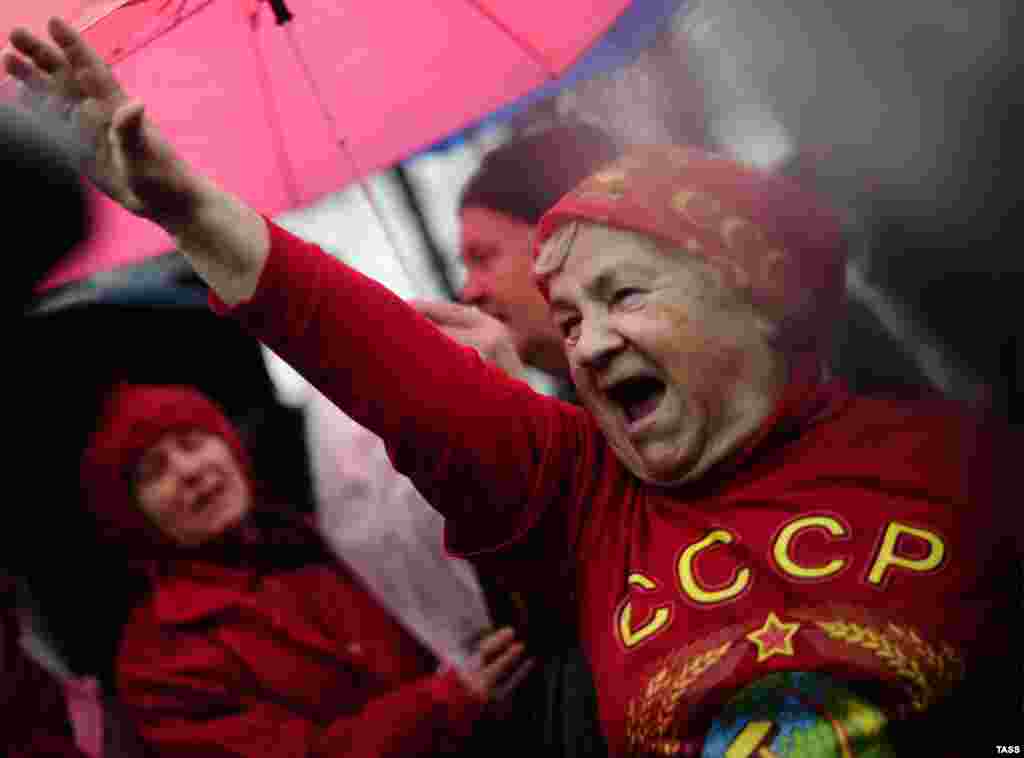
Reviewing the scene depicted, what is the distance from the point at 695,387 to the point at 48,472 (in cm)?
155

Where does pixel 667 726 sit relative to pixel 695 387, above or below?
below

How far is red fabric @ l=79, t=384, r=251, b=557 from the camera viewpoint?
1.77m

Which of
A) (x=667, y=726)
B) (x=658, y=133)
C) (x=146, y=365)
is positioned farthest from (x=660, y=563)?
(x=146, y=365)

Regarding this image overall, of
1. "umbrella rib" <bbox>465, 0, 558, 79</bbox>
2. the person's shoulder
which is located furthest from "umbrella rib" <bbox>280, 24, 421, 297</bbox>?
the person's shoulder

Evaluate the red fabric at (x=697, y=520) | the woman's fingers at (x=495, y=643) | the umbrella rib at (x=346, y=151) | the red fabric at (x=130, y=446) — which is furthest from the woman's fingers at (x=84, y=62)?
the red fabric at (x=130, y=446)

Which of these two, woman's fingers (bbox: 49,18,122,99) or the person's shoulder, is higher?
woman's fingers (bbox: 49,18,122,99)

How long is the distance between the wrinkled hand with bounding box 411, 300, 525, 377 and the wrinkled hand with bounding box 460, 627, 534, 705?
0.47 m

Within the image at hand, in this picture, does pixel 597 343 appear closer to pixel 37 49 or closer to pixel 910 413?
pixel 910 413

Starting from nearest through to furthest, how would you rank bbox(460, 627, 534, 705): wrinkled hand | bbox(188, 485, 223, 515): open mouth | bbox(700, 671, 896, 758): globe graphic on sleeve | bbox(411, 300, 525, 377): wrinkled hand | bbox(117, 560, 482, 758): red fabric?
bbox(700, 671, 896, 758): globe graphic on sleeve
bbox(411, 300, 525, 377): wrinkled hand
bbox(460, 627, 534, 705): wrinkled hand
bbox(117, 560, 482, 758): red fabric
bbox(188, 485, 223, 515): open mouth

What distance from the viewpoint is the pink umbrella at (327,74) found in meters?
1.04

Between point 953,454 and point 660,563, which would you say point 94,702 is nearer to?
point 660,563

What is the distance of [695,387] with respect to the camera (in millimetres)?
839

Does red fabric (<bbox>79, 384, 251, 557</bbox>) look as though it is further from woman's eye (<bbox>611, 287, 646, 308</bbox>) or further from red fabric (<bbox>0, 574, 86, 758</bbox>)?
woman's eye (<bbox>611, 287, 646, 308</bbox>)

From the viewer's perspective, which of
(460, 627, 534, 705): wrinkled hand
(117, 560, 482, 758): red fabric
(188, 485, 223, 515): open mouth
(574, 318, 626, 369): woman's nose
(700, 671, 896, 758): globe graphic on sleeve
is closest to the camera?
(700, 671, 896, 758): globe graphic on sleeve
